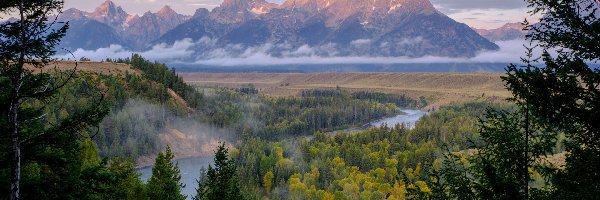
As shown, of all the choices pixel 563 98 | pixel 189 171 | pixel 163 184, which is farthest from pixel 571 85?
pixel 189 171

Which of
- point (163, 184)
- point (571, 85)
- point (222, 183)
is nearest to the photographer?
point (571, 85)

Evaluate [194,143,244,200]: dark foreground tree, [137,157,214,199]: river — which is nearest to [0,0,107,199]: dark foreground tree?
[194,143,244,200]: dark foreground tree

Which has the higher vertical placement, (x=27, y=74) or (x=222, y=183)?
(x=27, y=74)

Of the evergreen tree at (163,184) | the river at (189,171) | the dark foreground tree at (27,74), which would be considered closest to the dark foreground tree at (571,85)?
the dark foreground tree at (27,74)

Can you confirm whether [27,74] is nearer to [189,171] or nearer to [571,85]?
[571,85]

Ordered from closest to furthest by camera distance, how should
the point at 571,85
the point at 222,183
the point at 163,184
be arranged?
the point at 571,85 → the point at 222,183 → the point at 163,184

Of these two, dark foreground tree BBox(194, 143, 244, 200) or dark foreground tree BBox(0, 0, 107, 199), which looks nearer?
dark foreground tree BBox(0, 0, 107, 199)

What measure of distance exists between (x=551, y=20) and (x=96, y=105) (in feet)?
41.8

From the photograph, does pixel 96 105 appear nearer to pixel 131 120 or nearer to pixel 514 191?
pixel 514 191

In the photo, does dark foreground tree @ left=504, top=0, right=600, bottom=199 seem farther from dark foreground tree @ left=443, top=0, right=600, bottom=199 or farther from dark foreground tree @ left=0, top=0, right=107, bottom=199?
dark foreground tree @ left=0, top=0, right=107, bottom=199

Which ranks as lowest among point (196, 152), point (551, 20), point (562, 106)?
point (196, 152)

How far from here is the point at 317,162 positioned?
136500 mm

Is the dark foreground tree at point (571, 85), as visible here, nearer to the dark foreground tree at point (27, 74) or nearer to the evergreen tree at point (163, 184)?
the dark foreground tree at point (27, 74)

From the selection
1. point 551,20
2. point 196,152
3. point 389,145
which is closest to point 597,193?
point 551,20
